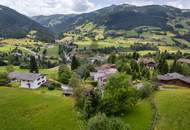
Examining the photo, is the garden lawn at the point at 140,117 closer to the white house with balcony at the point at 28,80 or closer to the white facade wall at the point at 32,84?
the white facade wall at the point at 32,84

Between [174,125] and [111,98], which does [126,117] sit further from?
[174,125]

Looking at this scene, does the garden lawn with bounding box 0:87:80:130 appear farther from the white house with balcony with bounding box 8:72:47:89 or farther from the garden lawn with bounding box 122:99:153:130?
the white house with balcony with bounding box 8:72:47:89

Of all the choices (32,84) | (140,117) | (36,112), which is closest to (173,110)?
(140,117)

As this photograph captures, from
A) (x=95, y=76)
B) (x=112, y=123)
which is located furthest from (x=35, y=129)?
(x=95, y=76)

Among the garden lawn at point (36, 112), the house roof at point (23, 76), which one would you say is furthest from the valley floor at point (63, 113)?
the house roof at point (23, 76)

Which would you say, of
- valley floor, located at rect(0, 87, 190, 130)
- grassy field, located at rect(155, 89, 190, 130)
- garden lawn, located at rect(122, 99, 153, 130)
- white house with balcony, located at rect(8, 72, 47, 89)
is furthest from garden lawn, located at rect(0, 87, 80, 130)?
white house with balcony, located at rect(8, 72, 47, 89)

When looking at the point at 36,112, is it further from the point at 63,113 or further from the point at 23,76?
the point at 23,76
